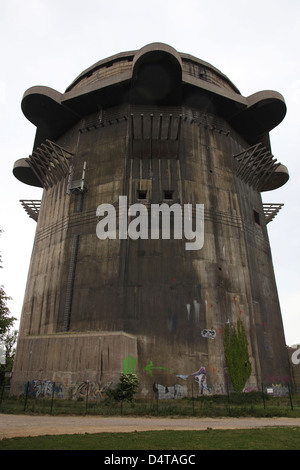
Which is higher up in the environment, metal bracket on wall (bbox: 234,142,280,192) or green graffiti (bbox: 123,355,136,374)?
metal bracket on wall (bbox: 234,142,280,192)

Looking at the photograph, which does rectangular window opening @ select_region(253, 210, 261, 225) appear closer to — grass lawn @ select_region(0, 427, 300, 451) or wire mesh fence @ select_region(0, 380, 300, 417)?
wire mesh fence @ select_region(0, 380, 300, 417)

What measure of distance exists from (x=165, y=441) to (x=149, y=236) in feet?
63.5

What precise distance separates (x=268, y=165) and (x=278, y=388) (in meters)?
22.0

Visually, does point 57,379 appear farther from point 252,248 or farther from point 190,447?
point 252,248

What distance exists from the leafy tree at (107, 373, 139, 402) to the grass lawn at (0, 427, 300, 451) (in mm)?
10430

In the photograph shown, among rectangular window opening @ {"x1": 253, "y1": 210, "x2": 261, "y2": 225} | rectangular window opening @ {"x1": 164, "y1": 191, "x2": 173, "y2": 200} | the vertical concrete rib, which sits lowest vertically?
the vertical concrete rib

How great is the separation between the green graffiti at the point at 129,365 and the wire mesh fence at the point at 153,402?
135 centimetres

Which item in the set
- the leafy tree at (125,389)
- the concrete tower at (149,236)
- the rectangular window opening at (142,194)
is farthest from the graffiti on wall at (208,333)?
the rectangular window opening at (142,194)

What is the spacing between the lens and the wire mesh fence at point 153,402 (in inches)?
708

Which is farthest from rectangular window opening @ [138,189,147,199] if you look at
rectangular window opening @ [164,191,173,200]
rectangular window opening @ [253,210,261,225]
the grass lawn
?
the grass lawn

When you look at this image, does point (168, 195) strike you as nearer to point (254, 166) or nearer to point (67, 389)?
point (254, 166)

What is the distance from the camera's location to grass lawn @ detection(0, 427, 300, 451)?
29.7ft

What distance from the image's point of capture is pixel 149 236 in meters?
28.5

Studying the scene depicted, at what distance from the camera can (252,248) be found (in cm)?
3294
